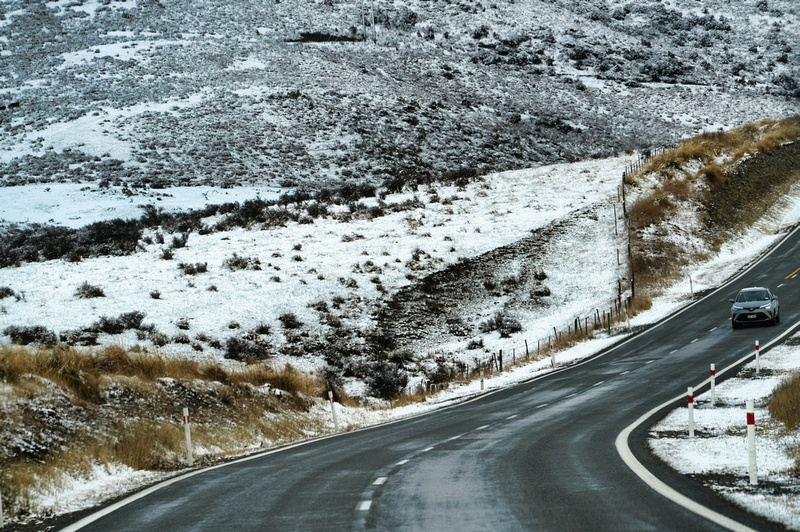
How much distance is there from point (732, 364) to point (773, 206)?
39.7m

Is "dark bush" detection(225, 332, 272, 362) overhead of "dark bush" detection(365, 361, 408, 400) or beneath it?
overhead

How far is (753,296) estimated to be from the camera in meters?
30.1

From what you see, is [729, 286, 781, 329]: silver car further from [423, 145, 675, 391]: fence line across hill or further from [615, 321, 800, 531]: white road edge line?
[615, 321, 800, 531]: white road edge line

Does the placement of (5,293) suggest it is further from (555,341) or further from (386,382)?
(555,341)

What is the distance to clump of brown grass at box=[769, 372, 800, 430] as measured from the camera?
12.6m

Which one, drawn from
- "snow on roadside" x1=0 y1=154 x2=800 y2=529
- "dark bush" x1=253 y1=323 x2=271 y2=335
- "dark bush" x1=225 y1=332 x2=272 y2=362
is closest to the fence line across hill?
"snow on roadside" x1=0 y1=154 x2=800 y2=529

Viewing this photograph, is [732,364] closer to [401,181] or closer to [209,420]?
[209,420]

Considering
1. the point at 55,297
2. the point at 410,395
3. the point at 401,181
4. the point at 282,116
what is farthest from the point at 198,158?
the point at 410,395

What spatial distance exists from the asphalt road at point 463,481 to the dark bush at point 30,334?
1276cm

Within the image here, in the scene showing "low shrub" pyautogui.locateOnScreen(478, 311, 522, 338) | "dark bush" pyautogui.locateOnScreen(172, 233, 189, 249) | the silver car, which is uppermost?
"dark bush" pyautogui.locateOnScreen(172, 233, 189, 249)

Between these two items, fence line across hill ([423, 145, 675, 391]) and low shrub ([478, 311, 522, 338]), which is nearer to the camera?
fence line across hill ([423, 145, 675, 391])

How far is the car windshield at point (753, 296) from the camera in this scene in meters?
29.9

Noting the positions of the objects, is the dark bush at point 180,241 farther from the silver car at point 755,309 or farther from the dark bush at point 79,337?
the silver car at point 755,309

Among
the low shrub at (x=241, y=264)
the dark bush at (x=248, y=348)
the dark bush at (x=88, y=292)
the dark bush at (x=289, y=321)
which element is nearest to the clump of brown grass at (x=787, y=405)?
the dark bush at (x=248, y=348)
